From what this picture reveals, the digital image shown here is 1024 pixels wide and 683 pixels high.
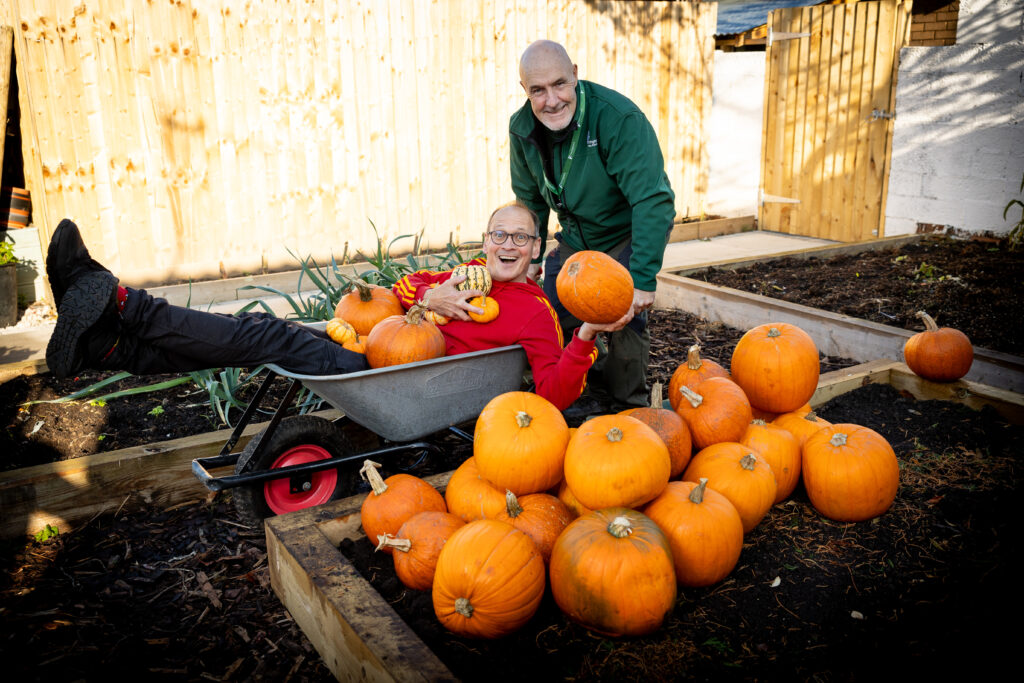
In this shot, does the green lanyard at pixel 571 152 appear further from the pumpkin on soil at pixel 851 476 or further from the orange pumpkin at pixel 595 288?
the pumpkin on soil at pixel 851 476

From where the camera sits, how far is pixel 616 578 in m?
1.67

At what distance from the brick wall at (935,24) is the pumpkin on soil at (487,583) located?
11287 millimetres

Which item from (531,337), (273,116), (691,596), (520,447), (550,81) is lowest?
(691,596)

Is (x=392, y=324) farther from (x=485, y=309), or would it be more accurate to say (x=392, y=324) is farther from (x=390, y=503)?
(x=390, y=503)

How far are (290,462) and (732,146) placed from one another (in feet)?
25.2

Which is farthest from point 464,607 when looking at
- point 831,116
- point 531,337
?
point 831,116

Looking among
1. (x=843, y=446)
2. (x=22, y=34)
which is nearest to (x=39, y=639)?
(x=843, y=446)

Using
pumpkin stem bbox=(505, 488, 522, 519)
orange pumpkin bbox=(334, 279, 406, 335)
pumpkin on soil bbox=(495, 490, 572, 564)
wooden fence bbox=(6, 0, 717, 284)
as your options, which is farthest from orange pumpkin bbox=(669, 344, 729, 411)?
wooden fence bbox=(6, 0, 717, 284)

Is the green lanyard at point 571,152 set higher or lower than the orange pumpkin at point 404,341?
higher

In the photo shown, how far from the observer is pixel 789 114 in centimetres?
803

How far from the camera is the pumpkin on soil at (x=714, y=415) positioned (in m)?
2.29

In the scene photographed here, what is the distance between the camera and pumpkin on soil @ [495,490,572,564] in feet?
6.35

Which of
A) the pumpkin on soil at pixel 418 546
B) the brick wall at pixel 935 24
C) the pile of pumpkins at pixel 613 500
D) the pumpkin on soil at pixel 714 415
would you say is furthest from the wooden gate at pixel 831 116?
the pumpkin on soil at pixel 418 546

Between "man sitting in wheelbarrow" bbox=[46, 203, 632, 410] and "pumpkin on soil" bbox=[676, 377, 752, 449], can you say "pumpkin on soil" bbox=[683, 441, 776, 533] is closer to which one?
"pumpkin on soil" bbox=[676, 377, 752, 449]
